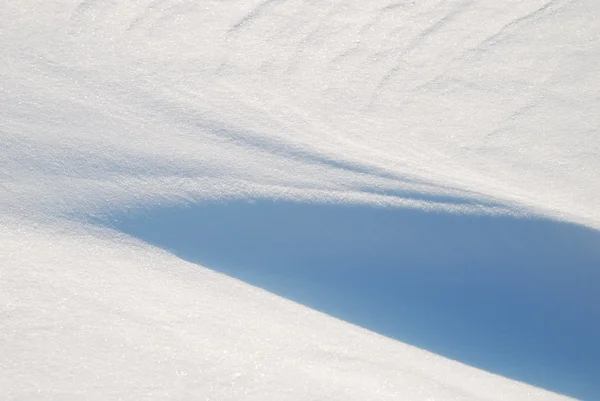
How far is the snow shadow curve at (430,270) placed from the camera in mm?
1990

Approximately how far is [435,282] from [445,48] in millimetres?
1130

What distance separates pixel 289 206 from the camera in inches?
83.9

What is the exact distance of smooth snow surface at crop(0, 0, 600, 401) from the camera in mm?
1742

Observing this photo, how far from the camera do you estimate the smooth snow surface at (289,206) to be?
1742 mm

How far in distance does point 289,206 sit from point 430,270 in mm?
410

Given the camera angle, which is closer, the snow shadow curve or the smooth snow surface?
the smooth snow surface

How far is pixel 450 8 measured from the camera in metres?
3.10

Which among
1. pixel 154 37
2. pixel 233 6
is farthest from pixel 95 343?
pixel 233 6

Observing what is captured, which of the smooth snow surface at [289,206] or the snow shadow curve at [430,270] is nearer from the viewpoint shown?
the smooth snow surface at [289,206]

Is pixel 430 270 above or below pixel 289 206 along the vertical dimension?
below

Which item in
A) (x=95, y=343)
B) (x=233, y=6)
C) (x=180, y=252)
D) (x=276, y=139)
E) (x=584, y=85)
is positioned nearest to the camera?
(x=95, y=343)

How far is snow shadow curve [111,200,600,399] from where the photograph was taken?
6.53ft

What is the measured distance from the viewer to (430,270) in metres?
2.09

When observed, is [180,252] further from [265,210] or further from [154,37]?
[154,37]
